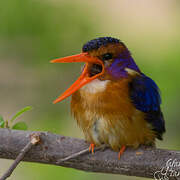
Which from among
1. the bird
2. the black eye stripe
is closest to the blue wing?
the bird

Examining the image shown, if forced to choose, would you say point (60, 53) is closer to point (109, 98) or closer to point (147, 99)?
point (147, 99)

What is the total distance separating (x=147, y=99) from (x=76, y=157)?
A: 0.74 meters

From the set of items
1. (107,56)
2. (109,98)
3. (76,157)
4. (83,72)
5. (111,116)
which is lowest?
(76,157)

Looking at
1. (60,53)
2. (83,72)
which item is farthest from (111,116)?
(60,53)

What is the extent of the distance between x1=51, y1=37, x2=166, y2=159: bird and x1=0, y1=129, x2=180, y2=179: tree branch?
0.28 feet

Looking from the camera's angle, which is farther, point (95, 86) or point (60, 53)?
point (60, 53)

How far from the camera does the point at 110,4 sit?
612 cm

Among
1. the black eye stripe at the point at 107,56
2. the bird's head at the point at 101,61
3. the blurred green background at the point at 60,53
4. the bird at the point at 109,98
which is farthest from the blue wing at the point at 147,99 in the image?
the blurred green background at the point at 60,53

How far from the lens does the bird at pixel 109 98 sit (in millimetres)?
2881

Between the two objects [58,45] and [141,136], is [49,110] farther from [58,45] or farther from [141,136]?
[141,136]

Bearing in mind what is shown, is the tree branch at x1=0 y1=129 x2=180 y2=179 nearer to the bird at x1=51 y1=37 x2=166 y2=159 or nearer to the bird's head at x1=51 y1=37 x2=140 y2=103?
the bird at x1=51 y1=37 x2=166 y2=159

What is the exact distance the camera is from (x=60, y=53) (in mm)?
5062

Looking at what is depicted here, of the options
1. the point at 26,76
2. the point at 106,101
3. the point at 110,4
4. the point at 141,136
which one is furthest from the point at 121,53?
the point at 110,4

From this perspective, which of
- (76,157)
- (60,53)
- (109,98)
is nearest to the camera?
(76,157)
